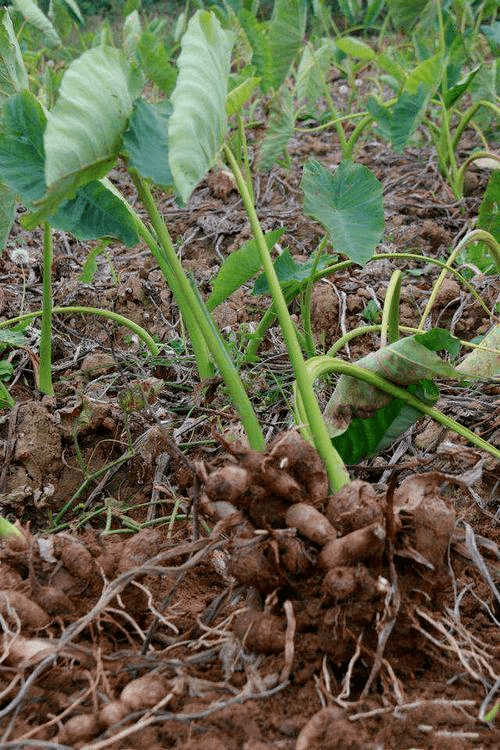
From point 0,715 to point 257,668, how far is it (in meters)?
0.27

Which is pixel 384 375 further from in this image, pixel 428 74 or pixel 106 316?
pixel 428 74

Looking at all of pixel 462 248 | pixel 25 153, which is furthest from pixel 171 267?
pixel 462 248

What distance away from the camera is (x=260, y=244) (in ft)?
3.66

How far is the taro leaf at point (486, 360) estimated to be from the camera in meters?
1.35

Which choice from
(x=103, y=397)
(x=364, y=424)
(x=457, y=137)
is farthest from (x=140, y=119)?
(x=457, y=137)

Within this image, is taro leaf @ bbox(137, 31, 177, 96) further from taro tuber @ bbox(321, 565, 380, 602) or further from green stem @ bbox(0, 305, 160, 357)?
taro tuber @ bbox(321, 565, 380, 602)

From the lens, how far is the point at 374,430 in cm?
131

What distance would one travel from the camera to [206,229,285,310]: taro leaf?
1.47 metres

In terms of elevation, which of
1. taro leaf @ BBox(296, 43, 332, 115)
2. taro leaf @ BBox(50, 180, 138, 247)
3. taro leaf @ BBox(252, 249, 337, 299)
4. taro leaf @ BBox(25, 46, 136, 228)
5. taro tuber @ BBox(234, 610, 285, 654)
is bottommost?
taro tuber @ BBox(234, 610, 285, 654)

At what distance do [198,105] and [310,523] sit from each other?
523 millimetres

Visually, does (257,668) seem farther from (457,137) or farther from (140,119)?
(457,137)

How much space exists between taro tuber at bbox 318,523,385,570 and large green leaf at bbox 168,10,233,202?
1.39 feet

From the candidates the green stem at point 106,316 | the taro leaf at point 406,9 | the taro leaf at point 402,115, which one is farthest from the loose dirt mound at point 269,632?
the taro leaf at point 406,9

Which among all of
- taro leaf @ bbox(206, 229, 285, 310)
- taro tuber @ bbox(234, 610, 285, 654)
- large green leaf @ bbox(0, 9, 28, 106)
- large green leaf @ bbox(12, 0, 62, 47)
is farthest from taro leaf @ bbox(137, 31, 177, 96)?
taro tuber @ bbox(234, 610, 285, 654)
